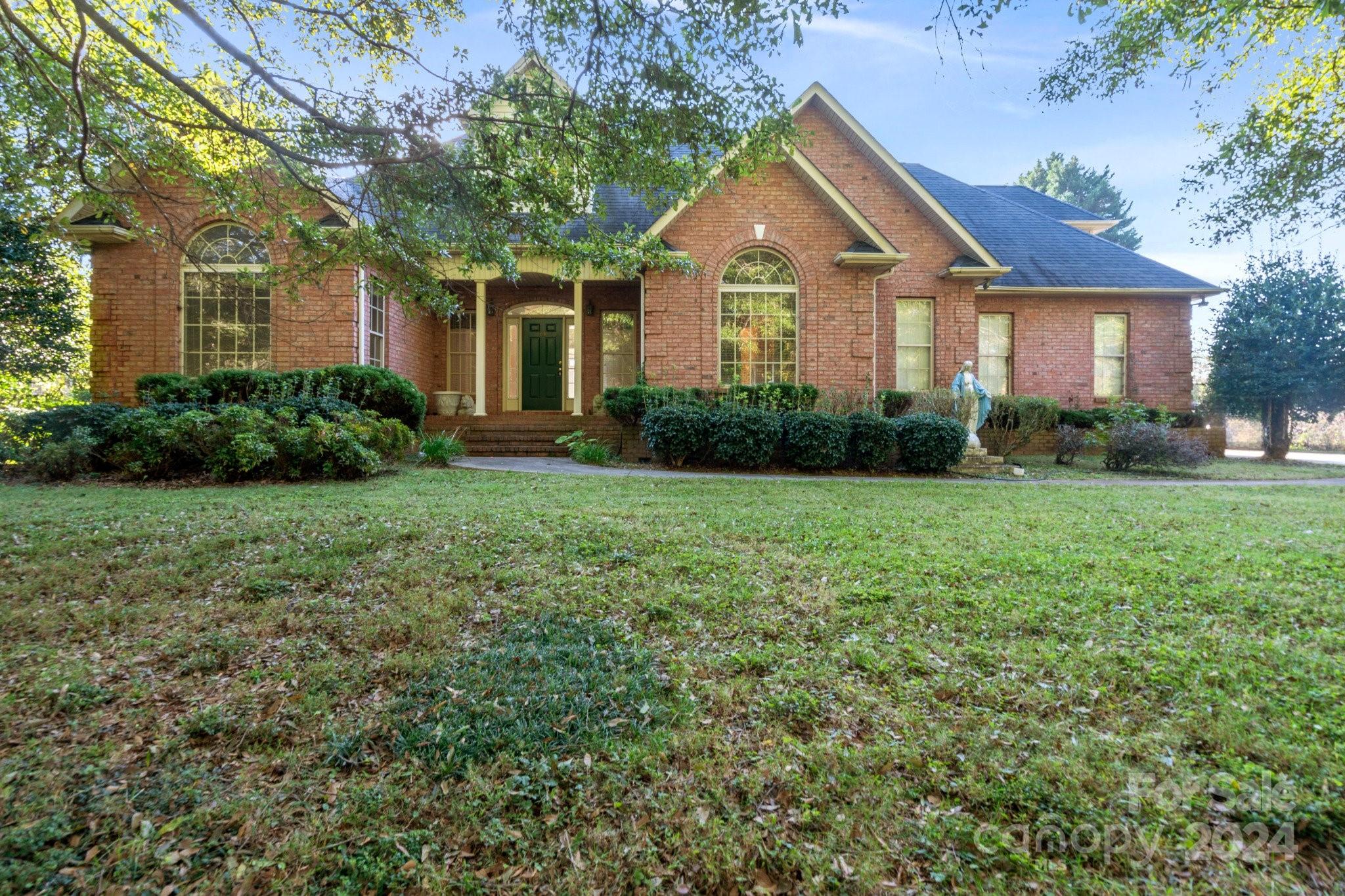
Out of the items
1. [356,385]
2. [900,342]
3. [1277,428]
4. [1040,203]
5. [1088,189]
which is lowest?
[1277,428]

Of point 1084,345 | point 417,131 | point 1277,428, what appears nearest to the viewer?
point 417,131

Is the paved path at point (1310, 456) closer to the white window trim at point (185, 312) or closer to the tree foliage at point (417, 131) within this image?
the tree foliage at point (417, 131)

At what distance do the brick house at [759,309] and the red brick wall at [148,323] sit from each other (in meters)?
0.04

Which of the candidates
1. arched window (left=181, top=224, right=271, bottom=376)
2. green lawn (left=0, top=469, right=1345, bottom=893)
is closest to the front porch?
arched window (left=181, top=224, right=271, bottom=376)

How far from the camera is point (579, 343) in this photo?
45.9 feet

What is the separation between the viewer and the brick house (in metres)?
12.2

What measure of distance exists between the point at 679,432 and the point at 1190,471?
986 cm

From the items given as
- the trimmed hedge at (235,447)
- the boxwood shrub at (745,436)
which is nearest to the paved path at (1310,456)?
the boxwood shrub at (745,436)

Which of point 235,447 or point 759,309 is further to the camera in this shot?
point 759,309

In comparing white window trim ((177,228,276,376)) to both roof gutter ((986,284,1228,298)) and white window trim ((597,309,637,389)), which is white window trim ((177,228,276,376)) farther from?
roof gutter ((986,284,1228,298))

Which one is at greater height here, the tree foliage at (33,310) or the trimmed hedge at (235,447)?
the tree foliage at (33,310)

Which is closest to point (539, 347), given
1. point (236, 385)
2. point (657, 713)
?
point (236, 385)

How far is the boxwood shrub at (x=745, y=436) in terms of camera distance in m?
10.0

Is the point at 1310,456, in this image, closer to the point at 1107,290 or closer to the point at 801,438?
the point at 1107,290
